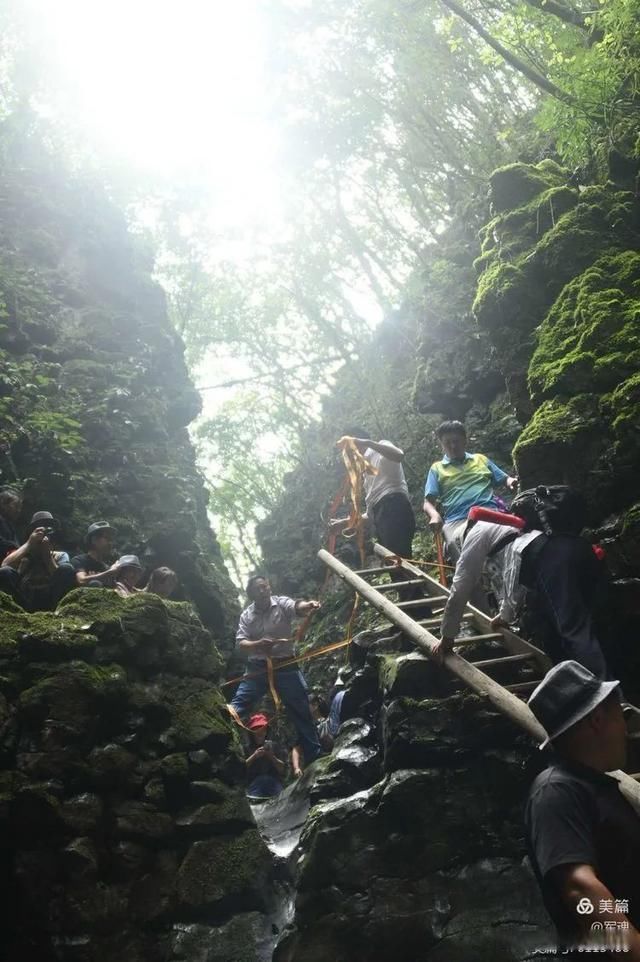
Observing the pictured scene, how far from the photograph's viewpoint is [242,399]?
28.1 m

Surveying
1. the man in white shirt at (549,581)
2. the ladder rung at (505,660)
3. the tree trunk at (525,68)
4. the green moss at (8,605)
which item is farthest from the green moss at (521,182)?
the green moss at (8,605)

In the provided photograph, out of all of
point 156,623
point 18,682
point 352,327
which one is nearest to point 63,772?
point 18,682

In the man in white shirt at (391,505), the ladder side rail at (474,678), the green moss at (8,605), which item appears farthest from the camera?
the man in white shirt at (391,505)

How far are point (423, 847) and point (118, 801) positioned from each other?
241 centimetres

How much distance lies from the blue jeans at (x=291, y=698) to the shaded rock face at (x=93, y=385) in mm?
3965

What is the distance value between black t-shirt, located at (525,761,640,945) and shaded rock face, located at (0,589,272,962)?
11.6 feet

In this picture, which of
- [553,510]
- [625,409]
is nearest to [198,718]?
[553,510]

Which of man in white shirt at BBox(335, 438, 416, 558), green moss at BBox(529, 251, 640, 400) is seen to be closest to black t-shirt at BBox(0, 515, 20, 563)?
man in white shirt at BBox(335, 438, 416, 558)

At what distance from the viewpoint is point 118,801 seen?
197 inches

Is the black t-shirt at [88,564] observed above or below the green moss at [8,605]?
above

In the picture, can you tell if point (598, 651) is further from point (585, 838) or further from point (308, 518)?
point (308, 518)

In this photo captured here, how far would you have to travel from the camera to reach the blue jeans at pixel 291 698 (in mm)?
7820

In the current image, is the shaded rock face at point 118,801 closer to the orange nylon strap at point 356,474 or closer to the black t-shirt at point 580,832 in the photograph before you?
the orange nylon strap at point 356,474

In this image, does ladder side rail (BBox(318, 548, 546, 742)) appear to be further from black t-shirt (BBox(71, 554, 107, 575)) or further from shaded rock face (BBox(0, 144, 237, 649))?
shaded rock face (BBox(0, 144, 237, 649))
